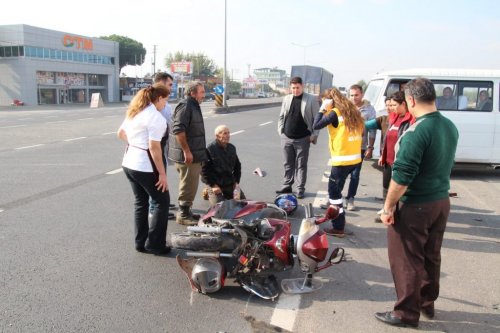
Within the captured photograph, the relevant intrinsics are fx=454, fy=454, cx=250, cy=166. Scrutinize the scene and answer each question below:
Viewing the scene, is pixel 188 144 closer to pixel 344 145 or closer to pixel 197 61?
pixel 344 145

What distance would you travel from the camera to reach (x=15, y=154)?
11578 mm

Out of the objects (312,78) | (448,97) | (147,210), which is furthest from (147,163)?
(312,78)

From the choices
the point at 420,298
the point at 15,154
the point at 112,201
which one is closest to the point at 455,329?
the point at 420,298

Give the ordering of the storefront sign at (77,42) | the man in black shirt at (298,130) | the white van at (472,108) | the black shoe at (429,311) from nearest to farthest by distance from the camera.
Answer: the black shoe at (429,311) < the man in black shirt at (298,130) < the white van at (472,108) < the storefront sign at (77,42)

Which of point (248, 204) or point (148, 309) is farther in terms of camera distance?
point (248, 204)

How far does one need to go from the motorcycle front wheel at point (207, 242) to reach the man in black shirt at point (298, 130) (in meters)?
3.52

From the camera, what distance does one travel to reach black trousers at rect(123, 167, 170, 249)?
4715mm

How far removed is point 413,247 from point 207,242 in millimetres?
1681

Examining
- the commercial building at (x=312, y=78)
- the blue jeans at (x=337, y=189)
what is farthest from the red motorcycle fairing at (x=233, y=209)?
the commercial building at (x=312, y=78)

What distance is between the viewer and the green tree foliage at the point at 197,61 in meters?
117

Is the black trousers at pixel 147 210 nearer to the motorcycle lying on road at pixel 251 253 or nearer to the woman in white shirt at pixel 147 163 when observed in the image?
the woman in white shirt at pixel 147 163

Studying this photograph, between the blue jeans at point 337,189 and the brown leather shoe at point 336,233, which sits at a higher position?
the blue jeans at point 337,189

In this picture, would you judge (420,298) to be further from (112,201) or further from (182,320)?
(112,201)

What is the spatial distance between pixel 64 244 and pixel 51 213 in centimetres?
141
